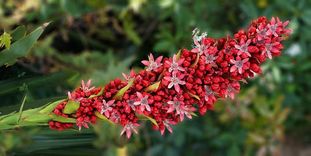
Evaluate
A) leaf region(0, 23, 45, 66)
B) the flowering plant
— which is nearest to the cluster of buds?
the flowering plant

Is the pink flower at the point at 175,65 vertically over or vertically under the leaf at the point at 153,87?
over

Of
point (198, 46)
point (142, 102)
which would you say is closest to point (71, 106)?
point (142, 102)

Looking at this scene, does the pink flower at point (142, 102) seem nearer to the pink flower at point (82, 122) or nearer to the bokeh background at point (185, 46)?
the pink flower at point (82, 122)

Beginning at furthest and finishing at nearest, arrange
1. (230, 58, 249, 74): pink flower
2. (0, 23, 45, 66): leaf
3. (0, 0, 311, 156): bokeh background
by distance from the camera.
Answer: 1. (0, 0, 311, 156): bokeh background
2. (0, 23, 45, 66): leaf
3. (230, 58, 249, 74): pink flower

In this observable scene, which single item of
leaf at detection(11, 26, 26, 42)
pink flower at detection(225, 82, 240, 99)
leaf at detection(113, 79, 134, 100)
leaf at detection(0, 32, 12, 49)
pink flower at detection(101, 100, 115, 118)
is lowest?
pink flower at detection(101, 100, 115, 118)

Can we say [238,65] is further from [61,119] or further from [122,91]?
[61,119]

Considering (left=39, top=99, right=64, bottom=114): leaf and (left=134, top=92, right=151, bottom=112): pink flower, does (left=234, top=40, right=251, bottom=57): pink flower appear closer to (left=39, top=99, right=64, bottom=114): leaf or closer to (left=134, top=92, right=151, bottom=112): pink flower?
(left=134, top=92, right=151, bottom=112): pink flower

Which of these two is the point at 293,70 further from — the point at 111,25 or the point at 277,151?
the point at 111,25

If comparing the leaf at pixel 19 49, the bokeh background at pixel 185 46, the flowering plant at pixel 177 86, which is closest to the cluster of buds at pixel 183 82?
the flowering plant at pixel 177 86

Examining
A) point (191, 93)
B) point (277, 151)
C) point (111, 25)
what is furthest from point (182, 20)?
point (191, 93)
